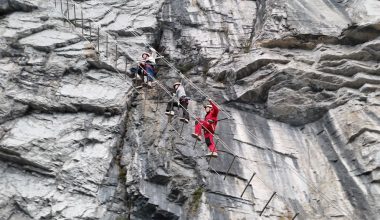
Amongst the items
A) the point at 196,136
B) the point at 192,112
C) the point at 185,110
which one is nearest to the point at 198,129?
the point at 196,136

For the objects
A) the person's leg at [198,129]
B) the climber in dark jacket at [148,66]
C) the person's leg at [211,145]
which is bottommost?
the person's leg at [211,145]

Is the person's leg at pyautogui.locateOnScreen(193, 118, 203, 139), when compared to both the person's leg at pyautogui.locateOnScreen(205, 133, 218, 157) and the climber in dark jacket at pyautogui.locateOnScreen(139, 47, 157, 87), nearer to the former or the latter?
the person's leg at pyautogui.locateOnScreen(205, 133, 218, 157)

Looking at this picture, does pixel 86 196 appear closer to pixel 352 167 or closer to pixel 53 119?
pixel 53 119

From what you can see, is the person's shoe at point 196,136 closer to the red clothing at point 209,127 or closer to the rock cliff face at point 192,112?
the red clothing at point 209,127

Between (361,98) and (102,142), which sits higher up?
(361,98)

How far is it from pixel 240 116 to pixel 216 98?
1.21m

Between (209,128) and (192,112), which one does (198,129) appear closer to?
(209,128)

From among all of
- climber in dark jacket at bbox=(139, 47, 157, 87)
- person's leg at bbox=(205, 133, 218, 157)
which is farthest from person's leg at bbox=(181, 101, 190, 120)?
climber in dark jacket at bbox=(139, 47, 157, 87)

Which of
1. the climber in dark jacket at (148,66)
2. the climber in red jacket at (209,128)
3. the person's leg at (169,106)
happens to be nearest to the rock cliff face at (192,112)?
the person's leg at (169,106)

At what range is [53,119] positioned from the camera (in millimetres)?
14430

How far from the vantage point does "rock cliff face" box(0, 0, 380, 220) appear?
12.7 m

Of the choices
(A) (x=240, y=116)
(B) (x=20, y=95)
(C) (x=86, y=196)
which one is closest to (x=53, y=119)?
(B) (x=20, y=95)

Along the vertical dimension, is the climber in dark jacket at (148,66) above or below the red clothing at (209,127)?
above

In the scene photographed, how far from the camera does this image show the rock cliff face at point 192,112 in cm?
1272
